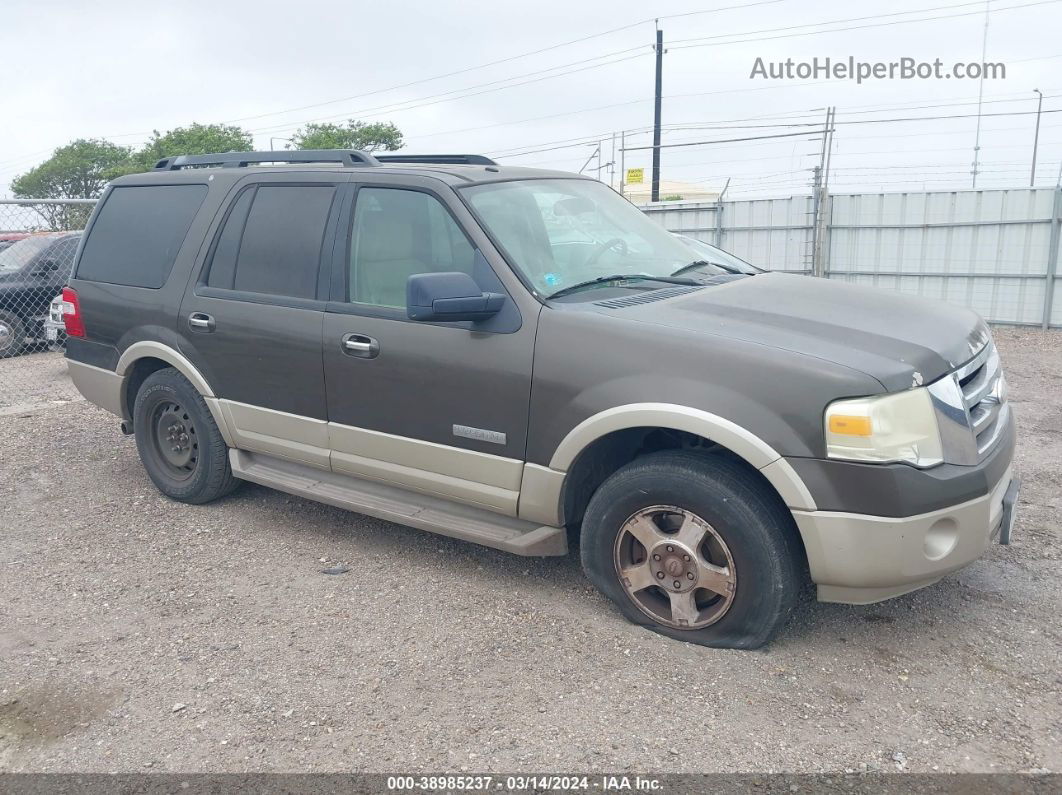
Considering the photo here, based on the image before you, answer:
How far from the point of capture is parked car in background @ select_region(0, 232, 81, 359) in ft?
39.1

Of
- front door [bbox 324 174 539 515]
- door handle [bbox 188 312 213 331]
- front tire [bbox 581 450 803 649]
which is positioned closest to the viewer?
front tire [bbox 581 450 803 649]

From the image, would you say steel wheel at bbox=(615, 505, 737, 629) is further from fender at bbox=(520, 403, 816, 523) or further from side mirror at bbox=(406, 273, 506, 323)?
side mirror at bbox=(406, 273, 506, 323)

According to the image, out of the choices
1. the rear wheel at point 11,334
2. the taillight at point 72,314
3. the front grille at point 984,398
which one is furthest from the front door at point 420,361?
the rear wheel at point 11,334

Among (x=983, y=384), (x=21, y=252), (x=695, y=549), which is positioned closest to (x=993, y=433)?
(x=983, y=384)

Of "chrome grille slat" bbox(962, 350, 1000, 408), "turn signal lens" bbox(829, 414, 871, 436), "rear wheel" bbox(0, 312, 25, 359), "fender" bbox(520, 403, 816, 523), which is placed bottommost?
"rear wheel" bbox(0, 312, 25, 359)

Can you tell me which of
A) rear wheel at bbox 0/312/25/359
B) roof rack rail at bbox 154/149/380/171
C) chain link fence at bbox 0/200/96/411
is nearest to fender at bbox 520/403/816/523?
roof rack rail at bbox 154/149/380/171

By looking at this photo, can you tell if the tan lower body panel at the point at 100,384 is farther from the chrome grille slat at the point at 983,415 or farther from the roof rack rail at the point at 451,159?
the chrome grille slat at the point at 983,415

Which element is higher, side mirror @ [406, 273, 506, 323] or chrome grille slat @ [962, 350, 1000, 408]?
side mirror @ [406, 273, 506, 323]

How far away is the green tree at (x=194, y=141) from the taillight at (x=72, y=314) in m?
47.5

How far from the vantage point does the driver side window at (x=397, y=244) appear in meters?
4.20

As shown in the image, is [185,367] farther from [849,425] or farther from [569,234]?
[849,425]

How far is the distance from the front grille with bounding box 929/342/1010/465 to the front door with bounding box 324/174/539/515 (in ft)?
5.28

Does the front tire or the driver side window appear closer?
the front tire

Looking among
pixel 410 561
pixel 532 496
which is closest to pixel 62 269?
pixel 410 561
